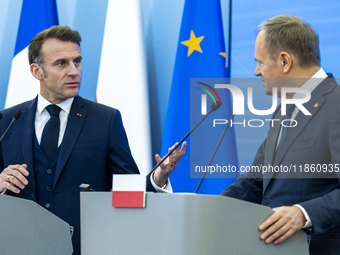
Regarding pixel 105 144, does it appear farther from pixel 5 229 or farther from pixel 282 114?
pixel 282 114

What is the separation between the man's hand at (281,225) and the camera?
54.0 inches

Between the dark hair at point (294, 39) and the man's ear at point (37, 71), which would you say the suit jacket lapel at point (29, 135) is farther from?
the dark hair at point (294, 39)

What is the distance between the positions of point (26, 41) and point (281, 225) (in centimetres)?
296

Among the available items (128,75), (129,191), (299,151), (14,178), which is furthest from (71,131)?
(299,151)

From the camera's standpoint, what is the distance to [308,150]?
5.78 feet

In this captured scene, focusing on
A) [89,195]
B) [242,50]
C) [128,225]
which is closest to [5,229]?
[89,195]

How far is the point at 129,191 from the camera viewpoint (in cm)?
141

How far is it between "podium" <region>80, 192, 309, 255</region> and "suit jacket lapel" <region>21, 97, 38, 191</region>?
1.08 metres

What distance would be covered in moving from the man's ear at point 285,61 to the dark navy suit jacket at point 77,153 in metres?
1.01

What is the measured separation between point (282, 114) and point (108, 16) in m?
2.06

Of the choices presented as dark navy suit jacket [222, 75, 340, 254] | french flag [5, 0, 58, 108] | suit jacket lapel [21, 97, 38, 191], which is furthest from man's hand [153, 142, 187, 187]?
french flag [5, 0, 58, 108]

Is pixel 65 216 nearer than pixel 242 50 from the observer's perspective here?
Yes

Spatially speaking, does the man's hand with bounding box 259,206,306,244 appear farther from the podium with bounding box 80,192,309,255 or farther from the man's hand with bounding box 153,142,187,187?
the man's hand with bounding box 153,142,187,187

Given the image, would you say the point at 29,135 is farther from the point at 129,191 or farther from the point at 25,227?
the point at 129,191
